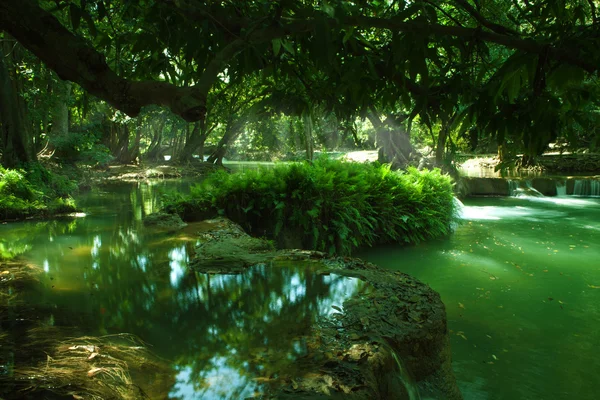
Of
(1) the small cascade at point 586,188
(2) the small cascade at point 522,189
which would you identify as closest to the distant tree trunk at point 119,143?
(2) the small cascade at point 522,189

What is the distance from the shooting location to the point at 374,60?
315 centimetres

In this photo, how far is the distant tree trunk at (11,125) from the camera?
39.8ft

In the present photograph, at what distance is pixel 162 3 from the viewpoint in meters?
3.47

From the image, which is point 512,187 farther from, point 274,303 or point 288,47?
point 288,47

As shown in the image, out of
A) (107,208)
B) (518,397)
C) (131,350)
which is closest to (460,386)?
(518,397)

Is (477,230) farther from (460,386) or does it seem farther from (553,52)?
(553,52)

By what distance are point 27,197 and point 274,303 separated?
938 cm

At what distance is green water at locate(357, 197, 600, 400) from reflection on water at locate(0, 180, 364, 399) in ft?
6.23

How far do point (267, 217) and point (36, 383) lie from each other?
22.4ft

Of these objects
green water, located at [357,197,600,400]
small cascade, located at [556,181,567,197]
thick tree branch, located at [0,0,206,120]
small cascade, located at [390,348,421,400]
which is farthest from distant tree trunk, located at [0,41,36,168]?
small cascade, located at [556,181,567,197]

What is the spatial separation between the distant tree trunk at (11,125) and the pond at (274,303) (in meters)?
4.67

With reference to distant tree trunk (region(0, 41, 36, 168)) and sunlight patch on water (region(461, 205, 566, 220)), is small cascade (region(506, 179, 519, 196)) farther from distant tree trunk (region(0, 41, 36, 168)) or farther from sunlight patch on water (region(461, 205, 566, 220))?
distant tree trunk (region(0, 41, 36, 168))

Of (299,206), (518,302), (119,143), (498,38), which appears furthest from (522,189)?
(119,143)

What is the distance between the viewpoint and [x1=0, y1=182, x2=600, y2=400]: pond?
3205mm
